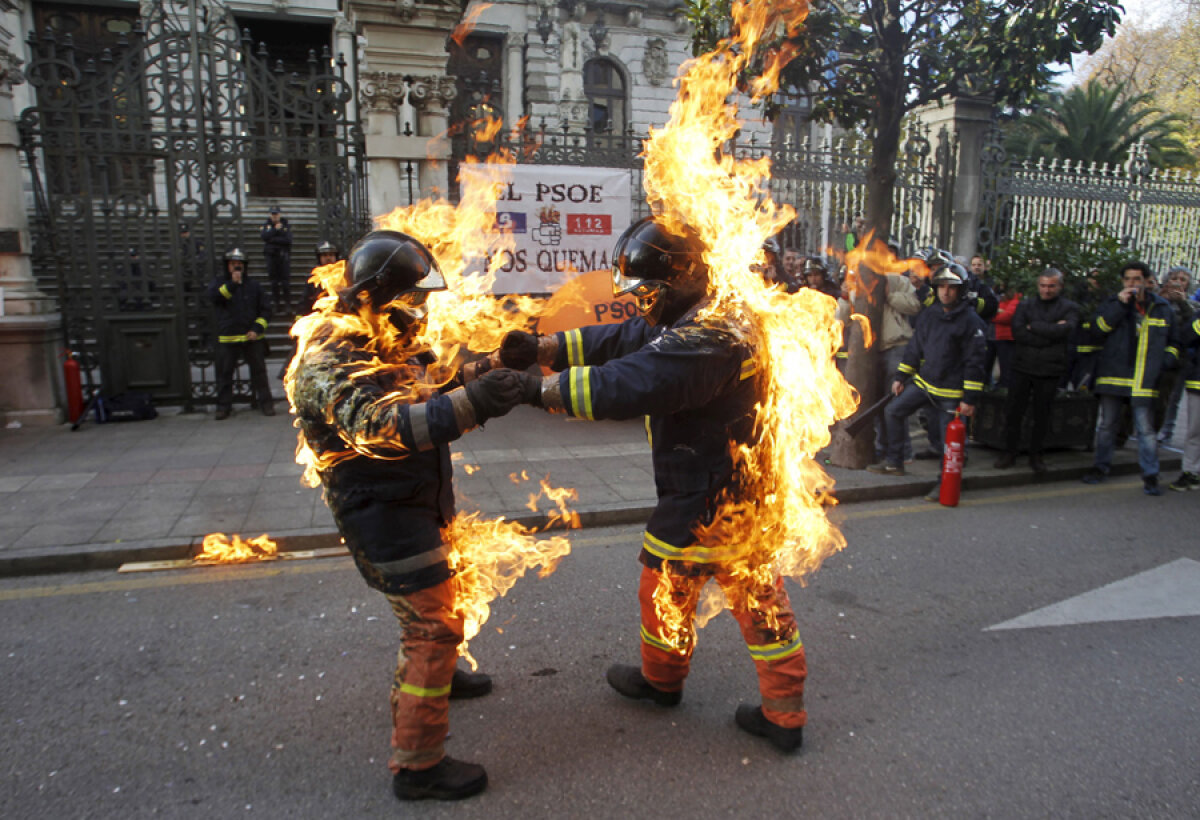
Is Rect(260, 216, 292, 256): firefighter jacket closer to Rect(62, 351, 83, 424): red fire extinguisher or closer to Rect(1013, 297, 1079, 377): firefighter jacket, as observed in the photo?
Rect(62, 351, 83, 424): red fire extinguisher

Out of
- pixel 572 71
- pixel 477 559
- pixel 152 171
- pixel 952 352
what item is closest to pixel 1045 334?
pixel 952 352

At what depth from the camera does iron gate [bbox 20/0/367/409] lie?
28.9 ft

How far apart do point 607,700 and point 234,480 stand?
15.1ft

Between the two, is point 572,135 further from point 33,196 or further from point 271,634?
point 271,634

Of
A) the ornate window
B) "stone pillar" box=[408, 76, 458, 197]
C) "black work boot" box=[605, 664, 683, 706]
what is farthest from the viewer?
the ornate window

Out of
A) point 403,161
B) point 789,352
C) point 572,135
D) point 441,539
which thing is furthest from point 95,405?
point 789,352

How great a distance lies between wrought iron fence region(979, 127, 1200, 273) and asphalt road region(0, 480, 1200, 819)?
28.6 ft

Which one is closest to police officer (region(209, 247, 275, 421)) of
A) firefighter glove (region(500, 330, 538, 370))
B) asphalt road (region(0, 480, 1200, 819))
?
asphalt road (region(0, 480, 1200, 819))

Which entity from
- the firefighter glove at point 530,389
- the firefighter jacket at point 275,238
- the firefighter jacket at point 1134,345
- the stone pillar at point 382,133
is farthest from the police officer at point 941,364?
the firefighter jacket at point 275,238

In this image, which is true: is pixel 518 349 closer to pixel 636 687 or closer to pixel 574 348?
pixel 574 348

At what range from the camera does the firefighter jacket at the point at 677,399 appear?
102 inches

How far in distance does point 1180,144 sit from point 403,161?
22857 millimetres

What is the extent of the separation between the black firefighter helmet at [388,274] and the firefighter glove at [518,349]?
1.12 feet

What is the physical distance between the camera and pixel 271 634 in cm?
411
